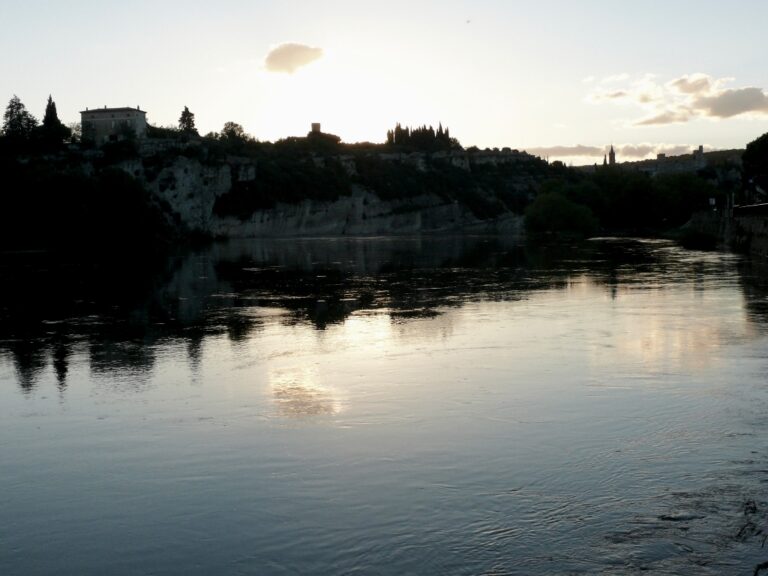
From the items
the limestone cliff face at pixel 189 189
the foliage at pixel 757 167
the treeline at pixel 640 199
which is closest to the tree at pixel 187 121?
the limestone cliff face at pixel 189 189

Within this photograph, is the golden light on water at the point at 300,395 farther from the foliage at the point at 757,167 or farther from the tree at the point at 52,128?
the tree at the point at 52,128

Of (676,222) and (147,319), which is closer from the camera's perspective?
(147,319)

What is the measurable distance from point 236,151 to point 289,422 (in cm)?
14257

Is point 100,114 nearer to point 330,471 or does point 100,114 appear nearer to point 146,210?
point 146,210

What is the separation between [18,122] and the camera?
427 ft

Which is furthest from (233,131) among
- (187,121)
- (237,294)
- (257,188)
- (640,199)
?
(237,294)

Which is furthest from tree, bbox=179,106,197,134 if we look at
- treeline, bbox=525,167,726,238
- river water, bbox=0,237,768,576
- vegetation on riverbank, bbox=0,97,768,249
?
river water, bbox=0,237,768,576

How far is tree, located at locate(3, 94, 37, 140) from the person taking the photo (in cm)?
12769

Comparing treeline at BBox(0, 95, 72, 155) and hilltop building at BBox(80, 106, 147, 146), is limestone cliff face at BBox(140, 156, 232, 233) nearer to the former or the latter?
treeline at BBox(0, 95, 72, 155)

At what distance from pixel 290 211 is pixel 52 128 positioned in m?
39.5

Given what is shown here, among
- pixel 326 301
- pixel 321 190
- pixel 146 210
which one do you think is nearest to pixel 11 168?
pixel 146 210

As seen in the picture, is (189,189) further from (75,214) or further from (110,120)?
(75,214)

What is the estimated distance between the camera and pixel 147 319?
2483cm

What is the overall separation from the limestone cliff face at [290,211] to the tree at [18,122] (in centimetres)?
1576
